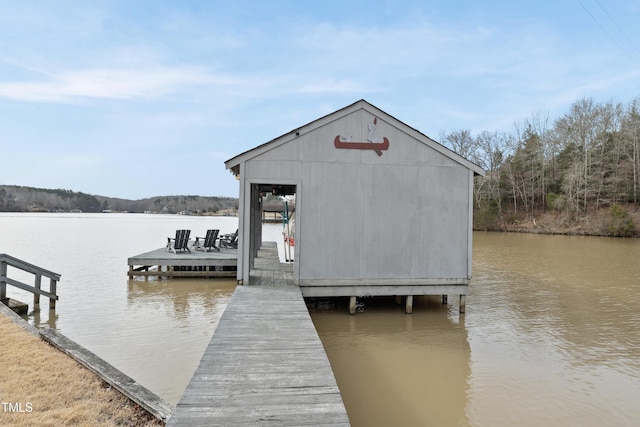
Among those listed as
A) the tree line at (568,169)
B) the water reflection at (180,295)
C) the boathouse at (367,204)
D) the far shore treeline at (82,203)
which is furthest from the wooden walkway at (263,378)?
the far shore treeline at (82,203)

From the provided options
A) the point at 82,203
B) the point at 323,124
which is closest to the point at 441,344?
the point at 323,124

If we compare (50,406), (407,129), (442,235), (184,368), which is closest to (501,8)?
(407,129)

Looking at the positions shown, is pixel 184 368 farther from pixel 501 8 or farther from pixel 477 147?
pixel 477 147

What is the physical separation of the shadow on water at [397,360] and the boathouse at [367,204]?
76 centimetres

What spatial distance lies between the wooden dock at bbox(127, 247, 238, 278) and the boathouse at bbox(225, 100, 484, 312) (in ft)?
18.5

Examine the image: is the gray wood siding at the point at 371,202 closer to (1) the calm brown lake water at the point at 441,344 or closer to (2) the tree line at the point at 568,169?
(1) the calm brown lake water at the point at 441,344

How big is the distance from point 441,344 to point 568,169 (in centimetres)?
4341

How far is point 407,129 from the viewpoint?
373 inches

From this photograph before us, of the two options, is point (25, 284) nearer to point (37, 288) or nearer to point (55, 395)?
point (37, 288)

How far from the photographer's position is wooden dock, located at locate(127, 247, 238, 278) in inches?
564

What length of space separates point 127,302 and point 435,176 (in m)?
8.18

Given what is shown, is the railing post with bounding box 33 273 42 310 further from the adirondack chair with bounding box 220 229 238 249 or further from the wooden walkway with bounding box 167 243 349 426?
the adirondack chair with bounding box 220 229 238 249

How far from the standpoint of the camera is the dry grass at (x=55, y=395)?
3.77 metres

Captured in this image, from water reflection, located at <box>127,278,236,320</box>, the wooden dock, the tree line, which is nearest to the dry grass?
water reflection, located at <box>127,278,236,320</box>
